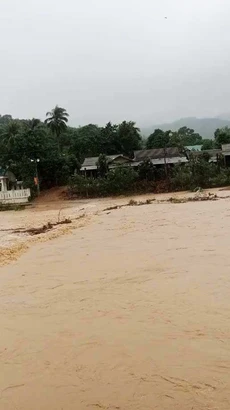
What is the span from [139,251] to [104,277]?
246cm

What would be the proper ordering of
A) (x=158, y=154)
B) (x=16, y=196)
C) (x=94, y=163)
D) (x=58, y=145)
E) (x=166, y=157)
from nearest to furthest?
(x=16, y=196) → (x=94, y=163) → (x=166, y=157) → (x=158, y=154) → (x=58, y=145)

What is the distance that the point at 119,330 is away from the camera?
189 inches

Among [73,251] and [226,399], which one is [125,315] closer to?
[226,399]

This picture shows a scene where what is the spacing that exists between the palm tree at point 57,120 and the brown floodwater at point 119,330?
38.3 m

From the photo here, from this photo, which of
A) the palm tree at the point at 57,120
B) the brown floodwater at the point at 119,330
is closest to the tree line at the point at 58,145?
the palm tree at the point at 57,120

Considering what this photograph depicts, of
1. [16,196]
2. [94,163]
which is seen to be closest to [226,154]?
[94,163]

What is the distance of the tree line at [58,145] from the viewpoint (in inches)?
1382

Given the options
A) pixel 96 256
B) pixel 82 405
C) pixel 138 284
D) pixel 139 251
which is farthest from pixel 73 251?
pixel 82 405

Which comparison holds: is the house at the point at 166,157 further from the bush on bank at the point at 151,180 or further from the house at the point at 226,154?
the house at the point at 226,154

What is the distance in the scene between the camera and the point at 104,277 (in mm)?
7484

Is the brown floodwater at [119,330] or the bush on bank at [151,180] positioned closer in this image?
the brown floodwater at [119,330]

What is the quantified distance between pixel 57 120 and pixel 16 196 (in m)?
15.7

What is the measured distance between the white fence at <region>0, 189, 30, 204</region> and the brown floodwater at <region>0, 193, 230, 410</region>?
24239mm

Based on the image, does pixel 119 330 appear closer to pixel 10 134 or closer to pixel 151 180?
pixel 151 180
